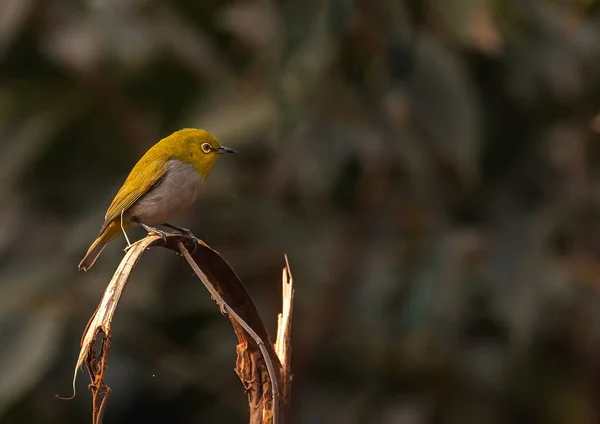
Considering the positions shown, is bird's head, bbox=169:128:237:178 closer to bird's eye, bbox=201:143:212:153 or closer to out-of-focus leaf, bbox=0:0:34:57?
bird's eye, bbox=201:143:212:153

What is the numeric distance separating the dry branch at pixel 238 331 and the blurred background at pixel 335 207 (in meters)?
2.44

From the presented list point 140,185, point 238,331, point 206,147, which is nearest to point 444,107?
point 206,147

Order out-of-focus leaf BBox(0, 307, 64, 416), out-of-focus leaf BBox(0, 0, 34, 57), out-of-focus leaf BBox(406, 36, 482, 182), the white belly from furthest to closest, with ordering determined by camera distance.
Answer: out-of-focus leaf BBox(0, 0, 34, 57)
out-of-focus leaf BBox(406, 36, 482, 182)
out-of-focus leaf BBox(0, 307, 64, 416)
the white belly

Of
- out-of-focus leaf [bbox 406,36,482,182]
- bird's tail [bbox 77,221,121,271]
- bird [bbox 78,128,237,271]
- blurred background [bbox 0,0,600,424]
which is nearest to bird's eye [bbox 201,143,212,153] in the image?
bird [bbox 78,128,237,271]

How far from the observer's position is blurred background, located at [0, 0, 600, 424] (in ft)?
14.6

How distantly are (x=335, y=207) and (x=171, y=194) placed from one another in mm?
2458

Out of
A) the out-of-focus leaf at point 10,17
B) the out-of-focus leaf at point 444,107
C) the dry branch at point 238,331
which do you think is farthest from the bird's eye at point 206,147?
the out-of-focus leaf at point 10,17

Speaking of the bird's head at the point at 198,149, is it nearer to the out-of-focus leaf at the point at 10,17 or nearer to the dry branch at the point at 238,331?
Result: the dry branch at the point at 238,331

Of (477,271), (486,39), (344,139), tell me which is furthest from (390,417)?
(486,39)

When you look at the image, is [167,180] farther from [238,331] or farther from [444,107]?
[444,107]

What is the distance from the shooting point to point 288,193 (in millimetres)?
5227

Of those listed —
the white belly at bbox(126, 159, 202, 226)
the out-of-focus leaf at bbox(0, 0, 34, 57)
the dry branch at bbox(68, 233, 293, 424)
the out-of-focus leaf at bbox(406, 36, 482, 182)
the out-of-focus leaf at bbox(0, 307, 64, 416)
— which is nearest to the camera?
the dry branch at bbox(68, 233, 293, 424)

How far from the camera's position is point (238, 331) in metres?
1.78

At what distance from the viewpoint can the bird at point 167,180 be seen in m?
2.68
